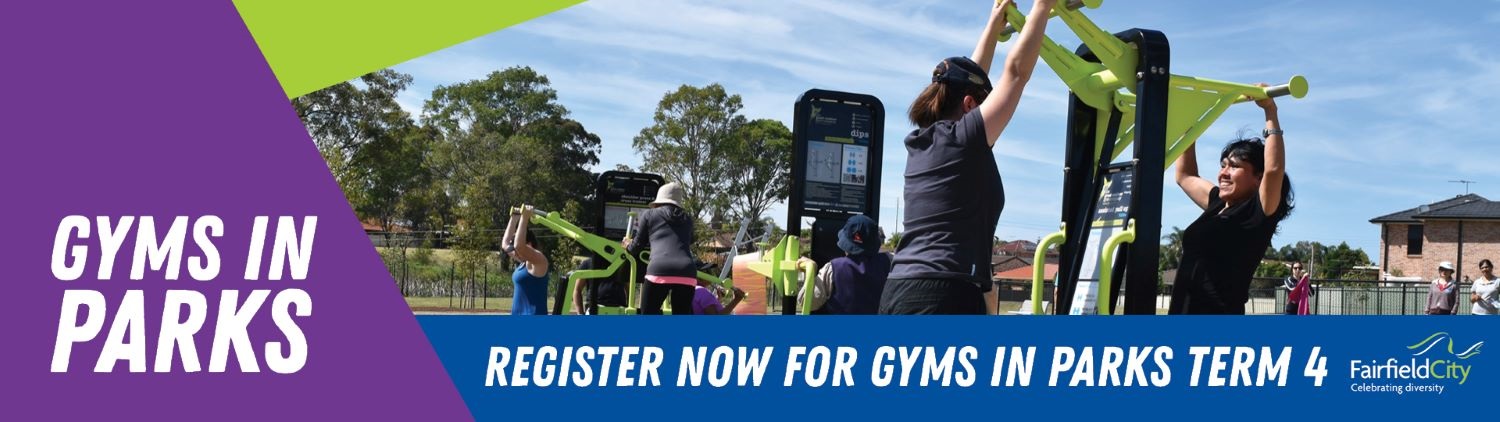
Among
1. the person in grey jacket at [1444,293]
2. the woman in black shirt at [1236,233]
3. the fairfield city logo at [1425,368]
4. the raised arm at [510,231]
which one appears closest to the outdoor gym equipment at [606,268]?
the raised arm at [510,231]

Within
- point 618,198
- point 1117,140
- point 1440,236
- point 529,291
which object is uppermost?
point 1440,236

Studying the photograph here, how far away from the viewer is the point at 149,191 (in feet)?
10.0

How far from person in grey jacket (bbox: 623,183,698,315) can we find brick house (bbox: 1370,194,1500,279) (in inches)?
2108

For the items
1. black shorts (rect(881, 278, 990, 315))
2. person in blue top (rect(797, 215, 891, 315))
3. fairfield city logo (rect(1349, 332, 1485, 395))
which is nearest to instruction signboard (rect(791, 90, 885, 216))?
person in blue top (rect(797, 215, 891, 315))

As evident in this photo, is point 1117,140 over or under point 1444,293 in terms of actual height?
over

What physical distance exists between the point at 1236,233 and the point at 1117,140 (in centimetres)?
82

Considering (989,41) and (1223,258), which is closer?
(989,41)

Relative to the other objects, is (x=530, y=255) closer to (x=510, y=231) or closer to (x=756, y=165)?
(x=510, y=231)

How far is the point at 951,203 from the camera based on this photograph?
3475 millimetres

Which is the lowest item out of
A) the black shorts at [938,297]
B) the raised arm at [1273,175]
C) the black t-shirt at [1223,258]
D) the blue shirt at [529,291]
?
the blue shirt at [529,291]

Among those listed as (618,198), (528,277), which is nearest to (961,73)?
(528,277)

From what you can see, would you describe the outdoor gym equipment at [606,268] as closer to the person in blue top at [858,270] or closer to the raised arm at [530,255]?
the raised arm at [530,255]

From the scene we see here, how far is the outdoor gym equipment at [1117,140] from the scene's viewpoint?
483 centimetres

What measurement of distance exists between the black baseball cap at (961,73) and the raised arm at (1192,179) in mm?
1945
